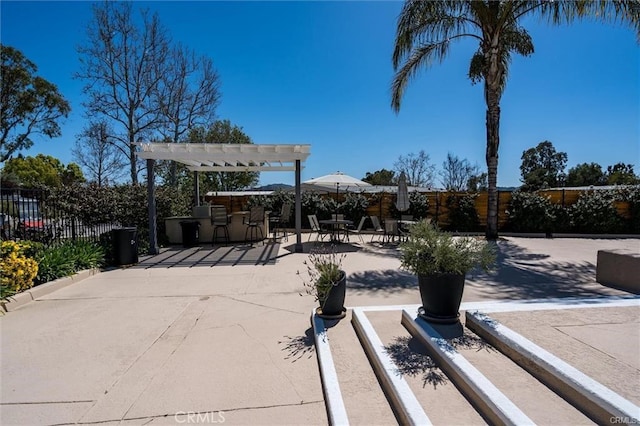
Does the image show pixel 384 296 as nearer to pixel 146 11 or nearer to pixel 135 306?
pixel 135 306

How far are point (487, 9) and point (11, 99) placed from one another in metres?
25.1

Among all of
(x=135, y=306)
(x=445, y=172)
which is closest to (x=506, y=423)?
(x=135, y=306)

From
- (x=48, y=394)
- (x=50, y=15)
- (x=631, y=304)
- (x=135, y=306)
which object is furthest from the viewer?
(x=50, y=15)

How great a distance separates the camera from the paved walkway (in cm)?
247

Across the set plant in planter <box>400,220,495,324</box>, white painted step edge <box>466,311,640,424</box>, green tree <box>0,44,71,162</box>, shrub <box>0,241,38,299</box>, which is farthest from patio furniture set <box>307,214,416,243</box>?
green tree <box>0,44,71,162</box>

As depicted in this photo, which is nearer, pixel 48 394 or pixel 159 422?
pixel 159 422

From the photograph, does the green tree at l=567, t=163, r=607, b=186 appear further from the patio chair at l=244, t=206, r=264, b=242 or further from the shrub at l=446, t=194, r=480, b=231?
the patio chair at l=244, t=206, r=264, b=242

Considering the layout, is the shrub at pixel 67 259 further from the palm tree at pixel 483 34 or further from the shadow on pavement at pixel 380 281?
the palm tree at pixel 483 34

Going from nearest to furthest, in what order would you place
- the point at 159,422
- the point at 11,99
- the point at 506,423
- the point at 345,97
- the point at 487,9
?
the point at 506,423, the point at 159,422, the point at 487,9, the point at 345,97, the point at 11,99

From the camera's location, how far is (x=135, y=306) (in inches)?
185

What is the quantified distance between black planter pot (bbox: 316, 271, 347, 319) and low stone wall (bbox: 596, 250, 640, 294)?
4.41 meters

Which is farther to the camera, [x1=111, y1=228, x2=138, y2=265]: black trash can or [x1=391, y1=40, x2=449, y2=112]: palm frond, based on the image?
[x1=391, y1=40, x2=449, y2=112]: palm frond

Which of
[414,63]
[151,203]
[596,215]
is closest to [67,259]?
[151,203]

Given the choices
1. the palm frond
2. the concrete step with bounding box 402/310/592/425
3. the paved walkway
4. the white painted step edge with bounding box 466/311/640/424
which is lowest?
the paved walkway
